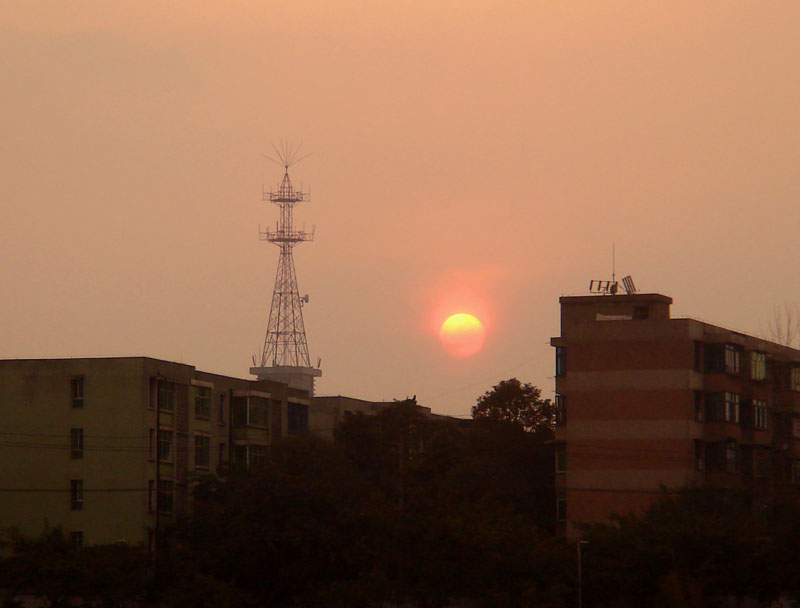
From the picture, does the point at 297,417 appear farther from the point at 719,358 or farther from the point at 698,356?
the point at 719,358

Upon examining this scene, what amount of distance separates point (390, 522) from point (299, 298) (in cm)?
8346

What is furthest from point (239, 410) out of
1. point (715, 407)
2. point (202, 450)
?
point (715, 407)

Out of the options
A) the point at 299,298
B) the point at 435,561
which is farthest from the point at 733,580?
the point at 299,298

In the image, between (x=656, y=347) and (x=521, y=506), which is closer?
(x=656, y=347)

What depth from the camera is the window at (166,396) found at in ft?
245

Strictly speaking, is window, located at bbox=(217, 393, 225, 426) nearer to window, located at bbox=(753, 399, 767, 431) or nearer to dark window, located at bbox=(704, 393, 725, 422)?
dark window, located at bbox=(704, 393, 725, 422)

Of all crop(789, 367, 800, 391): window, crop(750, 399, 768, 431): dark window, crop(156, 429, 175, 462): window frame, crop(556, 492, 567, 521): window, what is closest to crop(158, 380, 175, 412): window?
crop(156, 429, 175, 462): window frame

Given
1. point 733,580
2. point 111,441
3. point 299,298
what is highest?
point 299,298

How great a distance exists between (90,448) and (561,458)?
932 inches

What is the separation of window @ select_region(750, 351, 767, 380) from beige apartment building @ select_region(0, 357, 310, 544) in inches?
1151

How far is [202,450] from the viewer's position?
78125 millimetres

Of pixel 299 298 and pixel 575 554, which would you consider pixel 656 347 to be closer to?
pixel 575 554

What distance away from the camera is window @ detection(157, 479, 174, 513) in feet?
244

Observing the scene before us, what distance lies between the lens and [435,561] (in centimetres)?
6569
